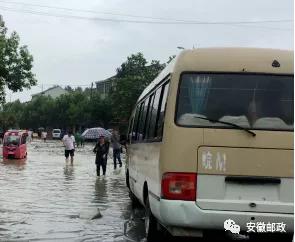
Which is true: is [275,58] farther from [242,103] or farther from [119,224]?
[119,224]

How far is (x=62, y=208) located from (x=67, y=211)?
49 centimetres

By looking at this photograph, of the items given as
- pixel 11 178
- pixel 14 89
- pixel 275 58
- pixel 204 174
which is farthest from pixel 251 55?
pixel 14 89

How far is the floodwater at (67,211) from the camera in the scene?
9.42 m

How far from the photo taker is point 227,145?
687 cm

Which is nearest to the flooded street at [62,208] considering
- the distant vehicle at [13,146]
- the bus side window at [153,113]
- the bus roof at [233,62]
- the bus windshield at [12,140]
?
the bus side window at [153,113]

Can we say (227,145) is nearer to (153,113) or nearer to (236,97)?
(236,97)

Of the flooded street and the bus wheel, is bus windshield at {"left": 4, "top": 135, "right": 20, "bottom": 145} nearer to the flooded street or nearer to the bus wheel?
the flooded street

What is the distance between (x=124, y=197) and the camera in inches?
585

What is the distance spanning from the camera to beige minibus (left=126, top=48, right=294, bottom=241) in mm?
6770

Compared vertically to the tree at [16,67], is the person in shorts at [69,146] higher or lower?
lower

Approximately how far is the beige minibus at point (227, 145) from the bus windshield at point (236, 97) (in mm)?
12

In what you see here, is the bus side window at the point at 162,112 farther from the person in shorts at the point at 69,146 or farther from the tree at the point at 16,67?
the tree at the point at 16,67

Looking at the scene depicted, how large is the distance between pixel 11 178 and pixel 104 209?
796cm

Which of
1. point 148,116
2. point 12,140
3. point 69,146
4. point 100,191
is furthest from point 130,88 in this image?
point 148,116
